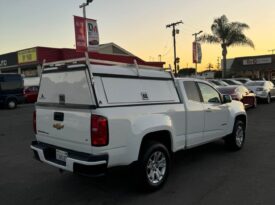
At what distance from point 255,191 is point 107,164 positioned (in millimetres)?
2374

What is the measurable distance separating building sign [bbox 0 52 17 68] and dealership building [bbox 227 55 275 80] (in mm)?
35530

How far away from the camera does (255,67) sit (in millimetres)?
56156

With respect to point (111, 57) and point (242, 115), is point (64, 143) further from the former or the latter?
point (242, 115)

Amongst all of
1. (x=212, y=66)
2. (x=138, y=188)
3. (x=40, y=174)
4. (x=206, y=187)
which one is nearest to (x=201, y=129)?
(x=206, y=187)

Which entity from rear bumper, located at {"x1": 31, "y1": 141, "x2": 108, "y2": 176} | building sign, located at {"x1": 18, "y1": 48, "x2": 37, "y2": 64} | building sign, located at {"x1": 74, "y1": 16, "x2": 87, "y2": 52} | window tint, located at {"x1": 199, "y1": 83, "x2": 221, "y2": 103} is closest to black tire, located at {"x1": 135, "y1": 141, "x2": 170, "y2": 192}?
rear bumper, located at {"x1": 31, "y1": 141, "x2": 108, "y2": 176}

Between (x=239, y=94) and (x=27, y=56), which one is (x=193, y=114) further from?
(x=27, y=56)

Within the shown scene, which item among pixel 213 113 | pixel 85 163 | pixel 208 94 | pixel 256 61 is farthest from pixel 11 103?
pixel 256 61

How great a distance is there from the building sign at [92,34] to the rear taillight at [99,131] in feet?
44.4

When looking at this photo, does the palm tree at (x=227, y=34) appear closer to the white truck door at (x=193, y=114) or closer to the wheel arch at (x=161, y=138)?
the white truck door at (x=193, y=114)

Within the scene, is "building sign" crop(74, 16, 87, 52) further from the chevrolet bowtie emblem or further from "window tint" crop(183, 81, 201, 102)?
the chevrolet bowtie emblem

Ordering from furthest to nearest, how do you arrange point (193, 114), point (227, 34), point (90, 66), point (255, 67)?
point (255, 67)
point (227, 34)
point (193, 114)
point (90, 66)

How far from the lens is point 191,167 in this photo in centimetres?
629

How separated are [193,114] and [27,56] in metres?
35.0

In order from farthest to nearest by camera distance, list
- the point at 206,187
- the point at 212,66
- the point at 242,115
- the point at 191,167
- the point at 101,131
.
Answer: the point at 212,66
the point at 242,115
the point at 191,167
the point at 206,187
the point at 101,131
